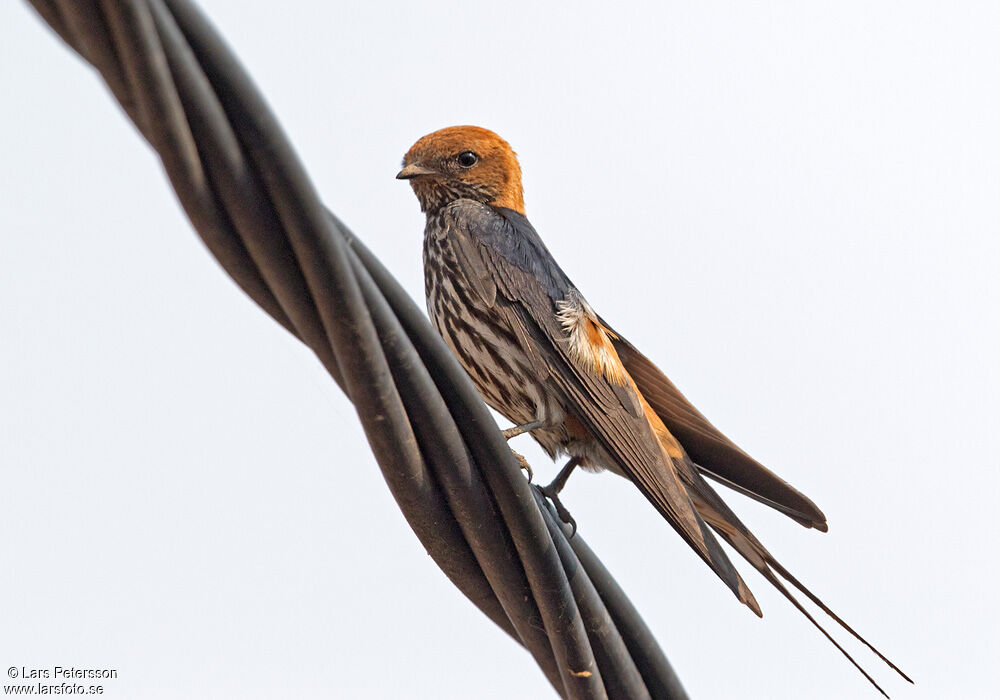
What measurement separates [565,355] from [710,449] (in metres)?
0.83

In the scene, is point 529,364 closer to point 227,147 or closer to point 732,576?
point 732,576

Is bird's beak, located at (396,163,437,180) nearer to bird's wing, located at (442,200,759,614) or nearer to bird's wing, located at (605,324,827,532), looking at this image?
bird's wing, located at (442,200,759,614)

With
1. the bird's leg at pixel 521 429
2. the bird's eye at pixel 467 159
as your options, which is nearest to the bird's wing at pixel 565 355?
the bird's leg at pixel 521 429

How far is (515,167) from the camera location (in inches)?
256

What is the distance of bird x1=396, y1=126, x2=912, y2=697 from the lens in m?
4.67

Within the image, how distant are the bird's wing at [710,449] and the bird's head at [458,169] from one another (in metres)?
1.35

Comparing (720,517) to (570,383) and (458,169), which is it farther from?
(458,169)

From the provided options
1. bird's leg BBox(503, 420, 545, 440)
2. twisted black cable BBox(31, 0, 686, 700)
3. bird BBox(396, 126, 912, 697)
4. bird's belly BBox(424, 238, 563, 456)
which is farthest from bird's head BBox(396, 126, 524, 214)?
twisted black cable BBox(31, 0, 686, 700)

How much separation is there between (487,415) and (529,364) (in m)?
2.63

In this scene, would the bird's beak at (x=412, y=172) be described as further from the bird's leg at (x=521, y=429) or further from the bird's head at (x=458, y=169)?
the bird's leg at (x=521, y=429)

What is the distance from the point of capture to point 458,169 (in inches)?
247

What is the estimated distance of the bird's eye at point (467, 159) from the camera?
6285 mm

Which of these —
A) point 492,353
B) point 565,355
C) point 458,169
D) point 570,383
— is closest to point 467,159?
point 458,169

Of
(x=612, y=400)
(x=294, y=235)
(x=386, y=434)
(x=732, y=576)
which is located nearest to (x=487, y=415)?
(x=386, y=434)
